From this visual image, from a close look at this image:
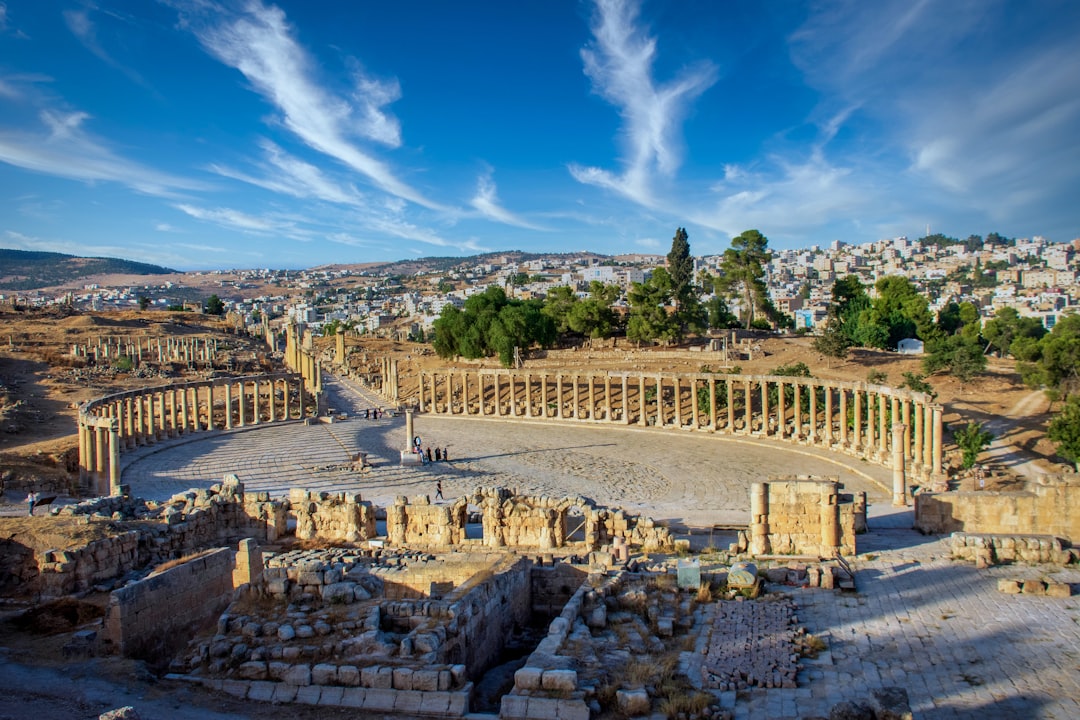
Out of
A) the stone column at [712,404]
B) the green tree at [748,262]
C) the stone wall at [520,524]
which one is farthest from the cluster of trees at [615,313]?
the stone wall at [520,524]

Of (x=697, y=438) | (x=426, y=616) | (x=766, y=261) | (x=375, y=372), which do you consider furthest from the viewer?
(x=375, y=372)

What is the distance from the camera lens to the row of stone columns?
3123cm

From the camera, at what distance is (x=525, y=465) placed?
1340 inches

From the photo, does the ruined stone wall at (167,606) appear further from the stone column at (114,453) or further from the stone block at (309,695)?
the stone column at (114,453)

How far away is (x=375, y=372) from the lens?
2901 inches

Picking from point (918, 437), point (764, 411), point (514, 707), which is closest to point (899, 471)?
point (918, 437)

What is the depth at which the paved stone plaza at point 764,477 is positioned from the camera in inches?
401

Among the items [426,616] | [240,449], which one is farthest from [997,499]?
[240,449]

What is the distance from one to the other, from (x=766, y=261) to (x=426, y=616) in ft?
190

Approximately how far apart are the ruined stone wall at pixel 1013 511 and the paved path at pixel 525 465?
5.79 metres

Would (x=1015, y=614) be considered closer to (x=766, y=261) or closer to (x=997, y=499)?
(x=997, y=499)

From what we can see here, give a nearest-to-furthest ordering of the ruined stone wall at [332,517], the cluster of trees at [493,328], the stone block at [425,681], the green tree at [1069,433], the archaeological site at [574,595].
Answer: the stone block at [425,681] → the archaeological site at [574,595] → the ruined stone wall at [332,517] → the green tree at [1069,433] → the cluster of trees at [493,328]

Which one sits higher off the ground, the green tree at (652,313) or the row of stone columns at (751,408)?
the green tree at (652,313)

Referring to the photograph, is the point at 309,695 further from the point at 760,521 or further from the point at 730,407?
the point at 730,407
